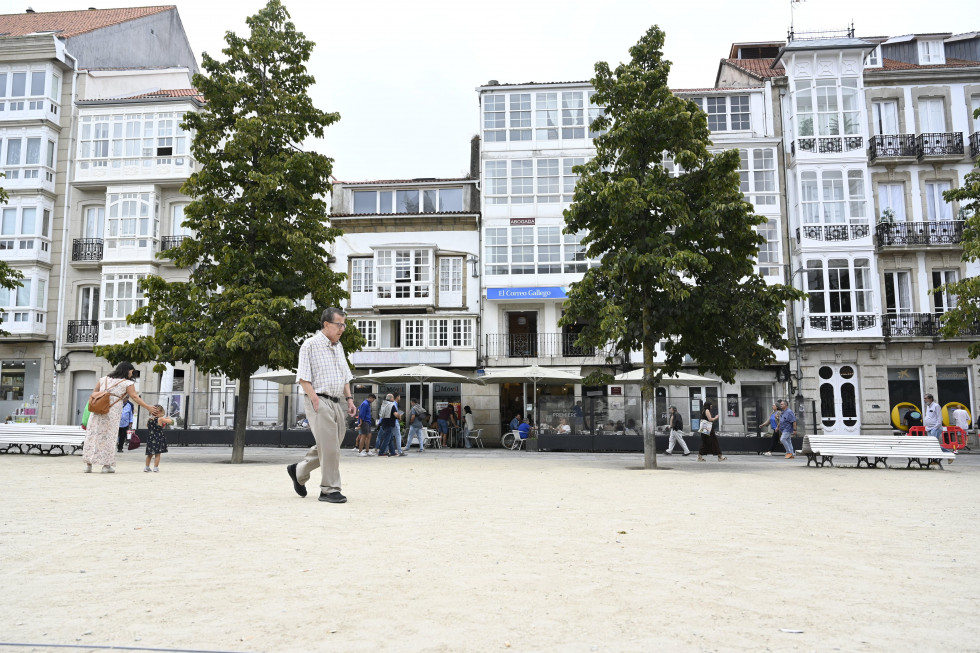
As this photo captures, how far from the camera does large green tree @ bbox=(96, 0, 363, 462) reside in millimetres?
17812

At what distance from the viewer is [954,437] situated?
1111 inches

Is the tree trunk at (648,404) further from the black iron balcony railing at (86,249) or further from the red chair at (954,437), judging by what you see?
the black iron balcony railing at (86,249)

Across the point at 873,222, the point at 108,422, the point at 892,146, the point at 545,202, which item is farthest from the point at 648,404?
the point at 892,146

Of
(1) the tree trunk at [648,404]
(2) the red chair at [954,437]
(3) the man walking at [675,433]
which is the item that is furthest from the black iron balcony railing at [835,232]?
(1) the tree trunk at [648,404]

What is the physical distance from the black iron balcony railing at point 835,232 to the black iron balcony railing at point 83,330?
1279 inches

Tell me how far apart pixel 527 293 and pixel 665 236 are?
1762 centimetres

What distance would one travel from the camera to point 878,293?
3228 cm

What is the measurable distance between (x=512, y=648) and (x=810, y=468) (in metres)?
16.7

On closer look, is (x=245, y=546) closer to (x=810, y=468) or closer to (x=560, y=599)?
(x=560, y=599)

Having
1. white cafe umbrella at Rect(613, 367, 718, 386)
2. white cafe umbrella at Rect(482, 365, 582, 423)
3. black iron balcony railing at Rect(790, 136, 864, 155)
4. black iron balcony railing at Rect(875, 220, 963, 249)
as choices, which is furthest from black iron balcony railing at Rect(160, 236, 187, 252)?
black iron balcony railing at Rect(875, 220, 963, 249)

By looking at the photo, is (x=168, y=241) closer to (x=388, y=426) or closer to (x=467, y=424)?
(x=467, y=424)

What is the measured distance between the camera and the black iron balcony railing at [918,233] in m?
32.4

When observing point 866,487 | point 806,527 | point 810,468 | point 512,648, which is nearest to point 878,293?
point 810,468

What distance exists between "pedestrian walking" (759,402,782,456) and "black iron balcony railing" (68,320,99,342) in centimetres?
2933
